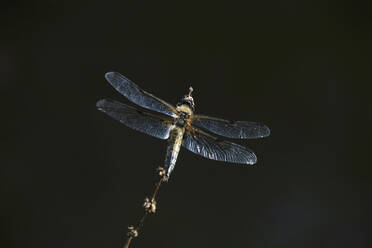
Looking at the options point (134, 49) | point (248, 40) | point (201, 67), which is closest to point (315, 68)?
point (248, 40)

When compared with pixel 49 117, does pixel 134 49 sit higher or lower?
higher

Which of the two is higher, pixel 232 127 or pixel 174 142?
pixel 232 127

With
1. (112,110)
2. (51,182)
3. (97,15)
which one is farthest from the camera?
(97,15)

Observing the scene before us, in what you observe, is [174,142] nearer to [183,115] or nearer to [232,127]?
[183,115]

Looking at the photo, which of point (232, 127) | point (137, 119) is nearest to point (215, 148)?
point (232, 127)

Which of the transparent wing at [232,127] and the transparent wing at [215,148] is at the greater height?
the transparent wing at [232,127]

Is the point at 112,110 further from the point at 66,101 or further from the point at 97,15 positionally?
the point at 97,15
